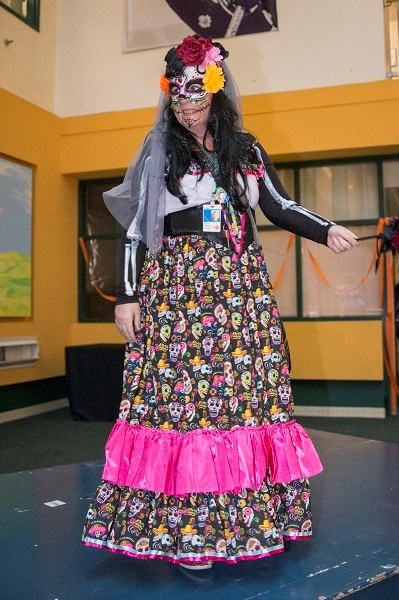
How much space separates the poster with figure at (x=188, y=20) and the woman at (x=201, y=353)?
13.3 ft

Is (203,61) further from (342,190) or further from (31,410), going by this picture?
(31,410)

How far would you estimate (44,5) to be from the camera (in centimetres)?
582

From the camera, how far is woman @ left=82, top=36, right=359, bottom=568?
1.56 meters

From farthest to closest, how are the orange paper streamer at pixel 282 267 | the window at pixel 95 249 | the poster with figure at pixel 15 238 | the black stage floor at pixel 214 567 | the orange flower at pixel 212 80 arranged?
the window at pixel 95 249, the orange paper streamer at pixel 282 267, the poster with figure at pixel 15 238, the orange flower at pixel 212 80, the black stage floor at pixel 214 567

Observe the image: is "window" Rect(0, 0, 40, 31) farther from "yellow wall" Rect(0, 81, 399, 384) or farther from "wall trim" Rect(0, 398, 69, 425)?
"wall trim" Rect(0, 398, 69, 425)

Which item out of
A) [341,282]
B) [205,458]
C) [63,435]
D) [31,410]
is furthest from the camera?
[341,282]

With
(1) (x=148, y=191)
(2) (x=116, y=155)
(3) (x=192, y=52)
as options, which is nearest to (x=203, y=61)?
(3) (x=192, y=52)

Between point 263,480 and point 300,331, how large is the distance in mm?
3904

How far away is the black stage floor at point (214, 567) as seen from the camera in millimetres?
1537

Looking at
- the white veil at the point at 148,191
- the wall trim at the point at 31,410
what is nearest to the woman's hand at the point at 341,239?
the white veil at the point at 148,191

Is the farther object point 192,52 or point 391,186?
point 391,186

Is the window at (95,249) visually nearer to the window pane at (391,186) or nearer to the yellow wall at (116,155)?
the yellow wall at (116,155)

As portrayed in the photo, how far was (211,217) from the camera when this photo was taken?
66.6 inches

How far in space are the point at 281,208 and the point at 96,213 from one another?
466cm
